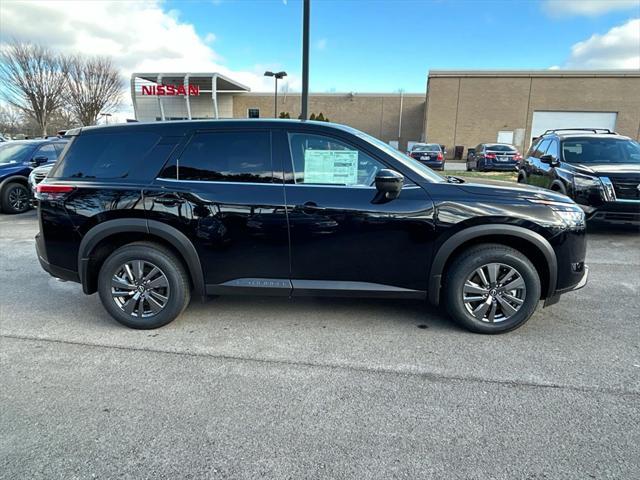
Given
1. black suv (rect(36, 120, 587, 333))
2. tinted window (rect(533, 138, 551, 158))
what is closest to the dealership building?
tinted window (rect(533, 138, 551, 158))

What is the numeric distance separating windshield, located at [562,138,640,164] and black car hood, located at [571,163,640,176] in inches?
Answer: 13.2

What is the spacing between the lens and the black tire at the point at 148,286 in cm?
371

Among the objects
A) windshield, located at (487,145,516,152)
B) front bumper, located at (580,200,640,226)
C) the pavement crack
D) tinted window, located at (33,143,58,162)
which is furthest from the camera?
windshield, located at (487,145,516,152)

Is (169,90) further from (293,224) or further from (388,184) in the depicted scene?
(388,184)

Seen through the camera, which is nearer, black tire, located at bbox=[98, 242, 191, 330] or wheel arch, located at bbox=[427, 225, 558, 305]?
wheel arch, located at bbox=[427, 225, 558, 305]

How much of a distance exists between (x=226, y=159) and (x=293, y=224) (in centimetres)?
83

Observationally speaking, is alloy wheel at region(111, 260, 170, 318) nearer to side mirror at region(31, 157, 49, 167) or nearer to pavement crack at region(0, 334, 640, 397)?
pavement crack at region(0, 334, 640, 397)

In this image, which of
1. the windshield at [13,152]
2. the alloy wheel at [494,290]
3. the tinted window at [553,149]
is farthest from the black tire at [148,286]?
the windshield at [13,152]

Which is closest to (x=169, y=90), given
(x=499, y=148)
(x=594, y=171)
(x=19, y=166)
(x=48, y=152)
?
(x=48, y=152)

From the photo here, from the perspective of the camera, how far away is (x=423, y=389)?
9.37ft

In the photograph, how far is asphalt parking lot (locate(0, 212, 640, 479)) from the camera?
2213 millimetres

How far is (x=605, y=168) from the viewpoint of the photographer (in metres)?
7.03

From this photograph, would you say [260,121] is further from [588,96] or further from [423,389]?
[588,96]

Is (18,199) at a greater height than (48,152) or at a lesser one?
lesser
